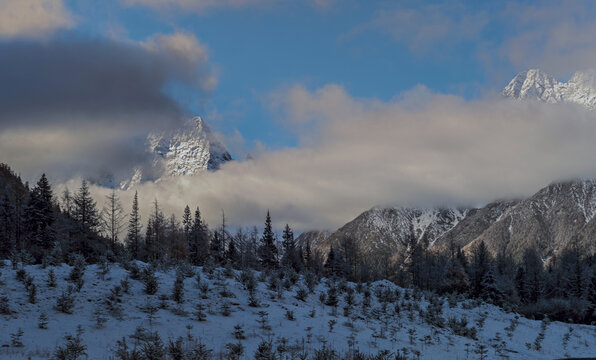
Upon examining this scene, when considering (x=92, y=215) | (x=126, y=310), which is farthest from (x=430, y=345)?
(x=92, y=215)

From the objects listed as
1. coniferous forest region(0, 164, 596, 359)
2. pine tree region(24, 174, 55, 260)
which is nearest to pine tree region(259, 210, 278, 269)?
coniferous forest region(0, 164, 596, 359)

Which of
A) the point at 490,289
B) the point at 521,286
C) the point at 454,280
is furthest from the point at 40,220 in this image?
the point at 521,286

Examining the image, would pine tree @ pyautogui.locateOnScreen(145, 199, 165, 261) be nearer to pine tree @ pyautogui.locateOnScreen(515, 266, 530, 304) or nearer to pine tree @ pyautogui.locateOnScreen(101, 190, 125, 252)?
pine tree @ pyautogui.locateOnScreen(101, 190, 125, 252)

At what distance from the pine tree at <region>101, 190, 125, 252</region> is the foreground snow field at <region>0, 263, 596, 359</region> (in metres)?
51.3

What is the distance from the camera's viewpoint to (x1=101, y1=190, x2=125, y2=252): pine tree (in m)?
67.5

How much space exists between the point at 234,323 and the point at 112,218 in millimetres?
58574

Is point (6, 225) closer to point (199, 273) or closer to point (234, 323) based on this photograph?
point (199, 273)

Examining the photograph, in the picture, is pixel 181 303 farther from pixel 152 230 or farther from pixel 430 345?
pixel 152 230

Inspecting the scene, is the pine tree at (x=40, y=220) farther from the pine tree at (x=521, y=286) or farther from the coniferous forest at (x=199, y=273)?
the pine tree at (x=521, y=286)

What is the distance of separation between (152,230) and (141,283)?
62084 millimetres

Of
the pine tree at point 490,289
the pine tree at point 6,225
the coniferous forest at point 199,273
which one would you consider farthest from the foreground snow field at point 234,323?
the pine tree at point 6,225

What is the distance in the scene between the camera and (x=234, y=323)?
1576 cm

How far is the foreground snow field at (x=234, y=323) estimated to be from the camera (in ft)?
43.7

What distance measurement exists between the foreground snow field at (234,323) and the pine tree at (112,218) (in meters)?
51.3
